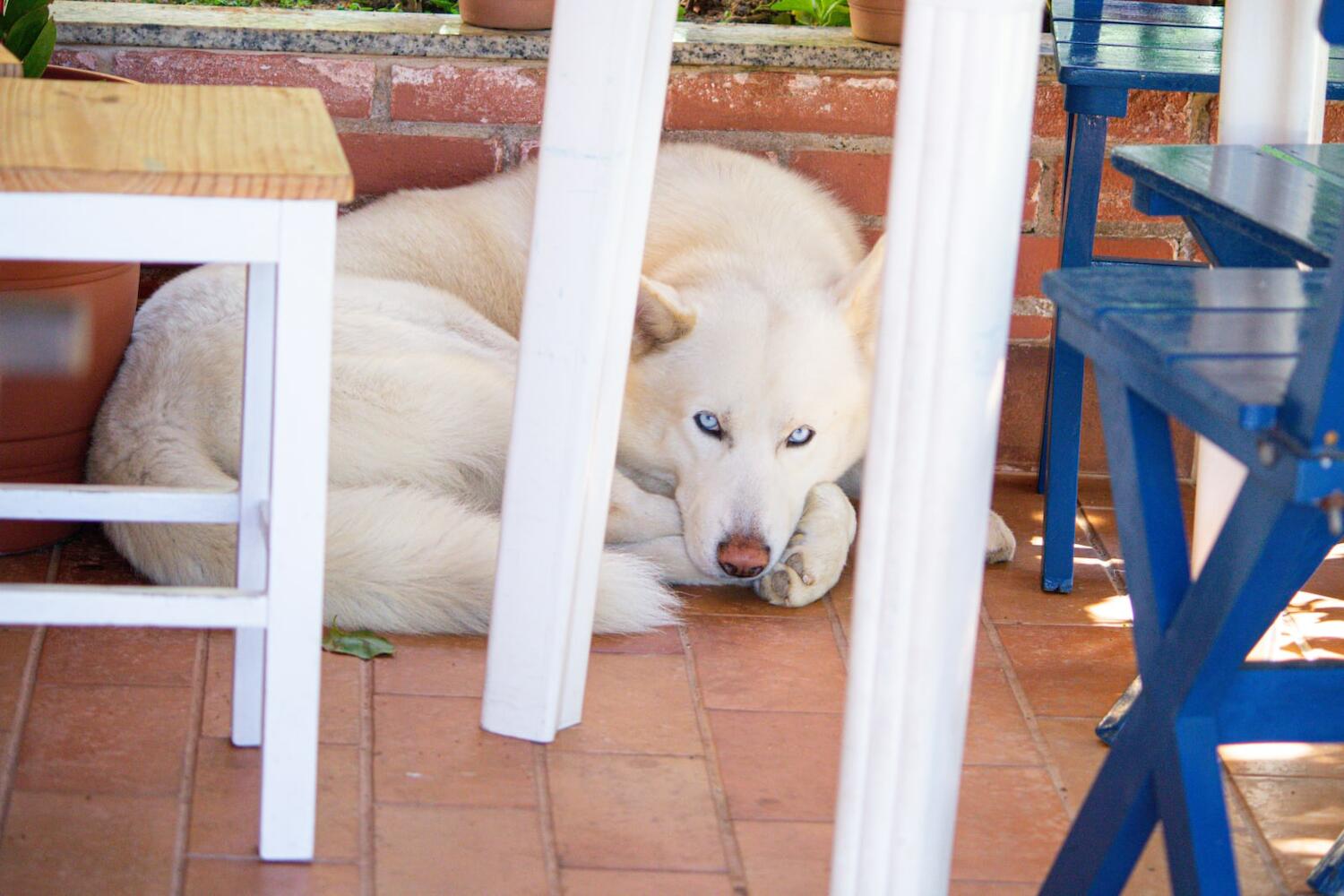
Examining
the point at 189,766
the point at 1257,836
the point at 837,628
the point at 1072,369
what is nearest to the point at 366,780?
the point at 189,766

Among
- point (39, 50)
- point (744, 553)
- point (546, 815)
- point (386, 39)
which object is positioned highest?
point (386, 39)

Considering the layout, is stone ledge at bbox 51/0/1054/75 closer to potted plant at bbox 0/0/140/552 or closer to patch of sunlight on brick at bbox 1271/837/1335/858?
potted plant at bbox 0/0/140/552

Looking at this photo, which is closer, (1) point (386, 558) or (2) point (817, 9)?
(1) point (386, 558)

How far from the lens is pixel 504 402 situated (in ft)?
8.21

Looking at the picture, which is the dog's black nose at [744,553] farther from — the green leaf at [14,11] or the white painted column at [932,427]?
the green leaf at [14,11]

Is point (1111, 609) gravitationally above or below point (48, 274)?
below

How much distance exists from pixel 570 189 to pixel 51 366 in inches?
43.0

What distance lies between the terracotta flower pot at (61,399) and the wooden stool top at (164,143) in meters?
0.78

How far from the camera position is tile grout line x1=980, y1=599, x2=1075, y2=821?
6.33ft

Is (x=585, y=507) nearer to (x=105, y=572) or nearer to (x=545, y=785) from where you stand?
(x=545, y=785)

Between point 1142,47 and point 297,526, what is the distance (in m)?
1.65

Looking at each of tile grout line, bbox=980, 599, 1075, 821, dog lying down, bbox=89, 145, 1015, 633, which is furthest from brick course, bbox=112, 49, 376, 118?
tile grout line, bbox=980, 599, 1075, 821

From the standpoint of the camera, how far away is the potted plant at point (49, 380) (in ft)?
7.73

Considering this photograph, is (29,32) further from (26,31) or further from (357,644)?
(357,644)
